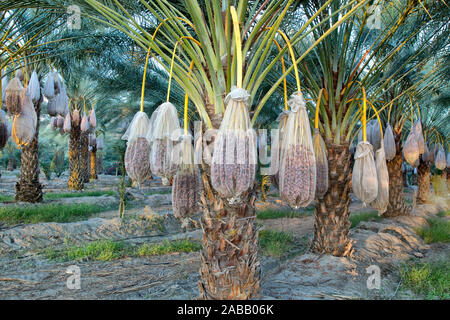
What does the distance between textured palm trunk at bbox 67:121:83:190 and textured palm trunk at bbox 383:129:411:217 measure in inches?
430

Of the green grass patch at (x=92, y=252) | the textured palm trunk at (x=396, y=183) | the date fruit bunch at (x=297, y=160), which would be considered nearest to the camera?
the date fruit bunch at (x=297, y=160)

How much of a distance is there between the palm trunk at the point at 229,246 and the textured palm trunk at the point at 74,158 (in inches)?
456

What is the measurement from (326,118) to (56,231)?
518 cm

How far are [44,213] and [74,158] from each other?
566 cm

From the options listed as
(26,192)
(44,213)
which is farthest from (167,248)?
(26,192)

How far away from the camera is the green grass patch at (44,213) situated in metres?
6.66

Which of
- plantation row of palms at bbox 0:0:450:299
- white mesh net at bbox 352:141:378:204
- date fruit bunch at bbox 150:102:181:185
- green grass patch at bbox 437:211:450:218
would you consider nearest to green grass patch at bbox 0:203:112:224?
plantation row of palms at bbox 0:0:450:299

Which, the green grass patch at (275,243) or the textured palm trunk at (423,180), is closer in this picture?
the green grass patch at (275,243)

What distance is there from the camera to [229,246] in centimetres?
233

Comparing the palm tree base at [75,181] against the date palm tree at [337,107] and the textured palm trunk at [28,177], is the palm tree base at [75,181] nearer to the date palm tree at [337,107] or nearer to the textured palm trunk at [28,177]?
the textured palm trunk at [28,177]

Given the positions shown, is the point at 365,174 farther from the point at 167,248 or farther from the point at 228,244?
the point at 167,248

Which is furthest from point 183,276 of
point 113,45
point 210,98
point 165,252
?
point 113,45

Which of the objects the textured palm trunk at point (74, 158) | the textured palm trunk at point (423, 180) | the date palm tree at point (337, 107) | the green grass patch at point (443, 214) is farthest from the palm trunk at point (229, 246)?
the textured palm trunk at point (74, 158)
